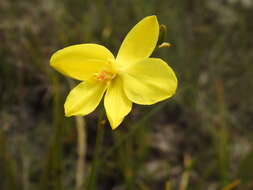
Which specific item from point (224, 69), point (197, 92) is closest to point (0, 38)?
point (197, 92)

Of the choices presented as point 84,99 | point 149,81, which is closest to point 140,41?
point 149,81

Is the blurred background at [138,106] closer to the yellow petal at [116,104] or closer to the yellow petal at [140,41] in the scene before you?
the yellow petal at [116,104]

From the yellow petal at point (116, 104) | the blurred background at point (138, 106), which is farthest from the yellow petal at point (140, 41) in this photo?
the blurred background at point (138, 106)

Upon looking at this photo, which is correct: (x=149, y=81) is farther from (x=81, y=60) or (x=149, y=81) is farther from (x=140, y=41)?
(x=81, y=60)

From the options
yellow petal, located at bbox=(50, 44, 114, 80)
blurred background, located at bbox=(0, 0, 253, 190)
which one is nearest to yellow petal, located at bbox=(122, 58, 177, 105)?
yellow petal, located at bbox=(50, 44, 114, 80)

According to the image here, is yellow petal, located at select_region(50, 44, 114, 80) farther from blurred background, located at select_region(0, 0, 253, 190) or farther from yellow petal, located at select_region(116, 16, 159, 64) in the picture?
blurred background, located at select_region(0, 0, 253, 190)

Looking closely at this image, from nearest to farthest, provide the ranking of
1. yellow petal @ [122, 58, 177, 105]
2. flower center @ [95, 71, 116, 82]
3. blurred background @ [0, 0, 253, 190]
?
yellow petal @ [122, 58, 177, 105]
flower center @ [95, 71, 116, 82]
blurred background @ [0, 0, 253, 190]

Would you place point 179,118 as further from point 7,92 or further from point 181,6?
point 7,92
